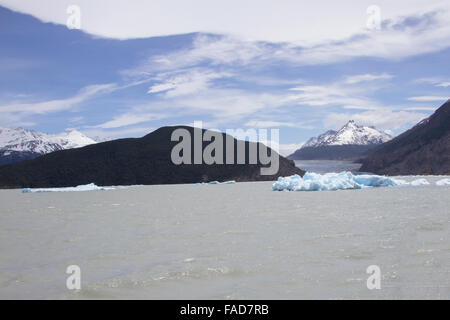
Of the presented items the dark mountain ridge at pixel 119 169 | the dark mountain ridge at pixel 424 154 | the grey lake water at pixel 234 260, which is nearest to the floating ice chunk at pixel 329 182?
the grey lake water at pixel 234 260

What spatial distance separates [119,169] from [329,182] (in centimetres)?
10808

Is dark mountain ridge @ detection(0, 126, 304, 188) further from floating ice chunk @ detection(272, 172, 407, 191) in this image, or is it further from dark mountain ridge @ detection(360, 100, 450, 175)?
floating ice chunk @ detection(272, 172, 407, 191)

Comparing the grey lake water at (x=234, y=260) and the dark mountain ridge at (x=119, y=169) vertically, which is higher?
the dark mountain ridge at (x=119, y=169)

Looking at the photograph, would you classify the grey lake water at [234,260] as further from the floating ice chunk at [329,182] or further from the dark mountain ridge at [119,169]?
the dark mountain ridge at [119,169]

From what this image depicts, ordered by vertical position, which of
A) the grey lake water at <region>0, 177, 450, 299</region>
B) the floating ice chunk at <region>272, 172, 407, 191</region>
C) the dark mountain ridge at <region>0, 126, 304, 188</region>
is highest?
the dark mountain ridge at <region>0, 126, 304, 188</region>

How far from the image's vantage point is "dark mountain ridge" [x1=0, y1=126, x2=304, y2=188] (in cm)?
13975

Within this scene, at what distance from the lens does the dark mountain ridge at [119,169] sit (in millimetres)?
139750

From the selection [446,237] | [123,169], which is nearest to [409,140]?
[123,169]

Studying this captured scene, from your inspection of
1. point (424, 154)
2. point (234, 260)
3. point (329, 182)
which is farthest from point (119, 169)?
point (234, 260)

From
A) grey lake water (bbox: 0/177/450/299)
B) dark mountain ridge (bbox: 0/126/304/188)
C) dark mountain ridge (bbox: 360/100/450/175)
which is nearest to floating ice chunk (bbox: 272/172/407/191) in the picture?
grey lake water (bbox: 0/177/450/299)

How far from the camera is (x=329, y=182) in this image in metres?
55.0

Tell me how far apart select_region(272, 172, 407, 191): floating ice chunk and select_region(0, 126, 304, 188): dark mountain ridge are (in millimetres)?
83424

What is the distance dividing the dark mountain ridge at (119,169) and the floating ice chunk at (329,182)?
8342cm

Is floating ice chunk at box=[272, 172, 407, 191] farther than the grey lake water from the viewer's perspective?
Yes
